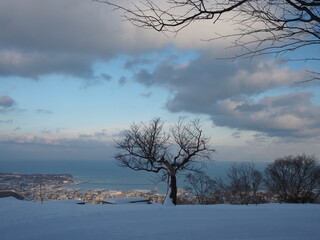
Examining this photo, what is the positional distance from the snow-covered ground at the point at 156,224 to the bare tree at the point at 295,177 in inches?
729

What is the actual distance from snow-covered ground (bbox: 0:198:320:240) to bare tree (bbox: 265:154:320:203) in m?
18.5

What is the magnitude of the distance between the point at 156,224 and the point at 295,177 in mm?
23020

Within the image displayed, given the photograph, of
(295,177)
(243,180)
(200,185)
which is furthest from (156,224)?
(243,180)

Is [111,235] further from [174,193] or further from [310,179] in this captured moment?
[310,179]

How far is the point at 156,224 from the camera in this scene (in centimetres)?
670

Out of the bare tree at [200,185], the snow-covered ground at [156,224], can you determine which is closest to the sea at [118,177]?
the bare tree at [200,185]

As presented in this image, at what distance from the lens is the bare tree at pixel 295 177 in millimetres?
25031

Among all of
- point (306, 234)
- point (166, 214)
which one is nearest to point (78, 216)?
point (166, 214)

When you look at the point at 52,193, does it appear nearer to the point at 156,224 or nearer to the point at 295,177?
the point at 156,224

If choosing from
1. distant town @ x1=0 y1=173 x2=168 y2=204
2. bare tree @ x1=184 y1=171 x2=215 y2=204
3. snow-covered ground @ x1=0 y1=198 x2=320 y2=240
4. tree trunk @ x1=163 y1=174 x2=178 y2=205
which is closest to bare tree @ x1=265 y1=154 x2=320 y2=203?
bare tree @ x1=184 y1=171 x2=215 y2=204

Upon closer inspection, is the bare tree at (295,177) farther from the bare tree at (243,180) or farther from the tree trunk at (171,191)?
the tree trunk at (171,191)

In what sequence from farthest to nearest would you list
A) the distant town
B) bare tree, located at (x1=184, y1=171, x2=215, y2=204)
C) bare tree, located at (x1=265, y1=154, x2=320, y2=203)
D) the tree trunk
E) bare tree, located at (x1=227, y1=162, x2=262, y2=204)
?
bare tree, located at (x1=184, y1=171, x2=215, y2=204), bare tree, located at (x1=227, y1=162, x2=262, y2=204), bare tree, located at (x1=265, y1=154, x2=320, y2=203), the distant town, the tree trunk

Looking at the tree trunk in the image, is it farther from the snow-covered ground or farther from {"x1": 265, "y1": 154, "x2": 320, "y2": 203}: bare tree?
{"x1": 265, "y1": 154, "x2": 320, "y2": 203}: bare tree

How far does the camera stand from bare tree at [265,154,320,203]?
25.0 metres
